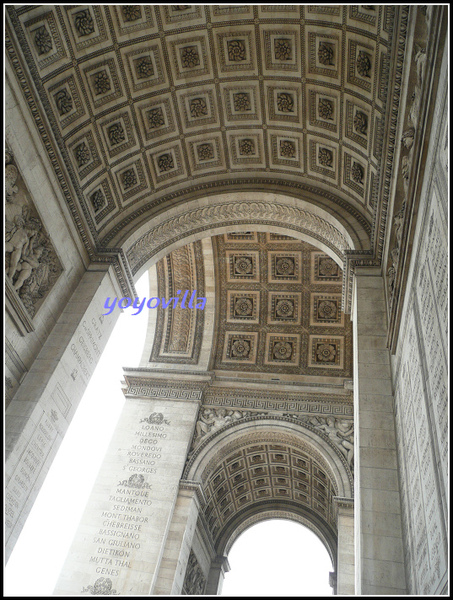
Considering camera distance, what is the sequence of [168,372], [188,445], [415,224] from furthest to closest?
1. [168,372]
2. [188,445]
3. [415,224]

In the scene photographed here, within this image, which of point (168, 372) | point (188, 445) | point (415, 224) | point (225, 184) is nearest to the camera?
point (415, 224)

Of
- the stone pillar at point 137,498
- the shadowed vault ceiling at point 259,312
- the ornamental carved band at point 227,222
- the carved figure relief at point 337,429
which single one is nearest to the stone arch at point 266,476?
the carved figure relief at point 337,429

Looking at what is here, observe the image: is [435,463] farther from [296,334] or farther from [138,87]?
[296,334]

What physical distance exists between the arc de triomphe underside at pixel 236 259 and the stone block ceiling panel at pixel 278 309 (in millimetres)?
91

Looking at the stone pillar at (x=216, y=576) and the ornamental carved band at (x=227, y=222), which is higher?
the ornamental carved band at (x=227, y=222)

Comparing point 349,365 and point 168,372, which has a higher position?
point 349,365

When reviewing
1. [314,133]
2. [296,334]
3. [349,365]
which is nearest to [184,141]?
[314,133]

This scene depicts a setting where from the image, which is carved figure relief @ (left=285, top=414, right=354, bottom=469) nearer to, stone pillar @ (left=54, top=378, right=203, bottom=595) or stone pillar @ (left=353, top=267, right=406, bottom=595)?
stone pillar @ (left=54, top=378, right=203, bottom=595)

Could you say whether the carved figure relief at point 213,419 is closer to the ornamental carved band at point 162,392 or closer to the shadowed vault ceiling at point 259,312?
the ornamental carved band at point 162,392

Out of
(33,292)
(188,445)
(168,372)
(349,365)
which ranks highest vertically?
(349,365)

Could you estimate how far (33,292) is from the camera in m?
9.98

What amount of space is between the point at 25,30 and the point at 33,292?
5.11m

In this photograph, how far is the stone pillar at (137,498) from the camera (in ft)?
44.5

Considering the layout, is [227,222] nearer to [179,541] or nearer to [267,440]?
[267,440]
